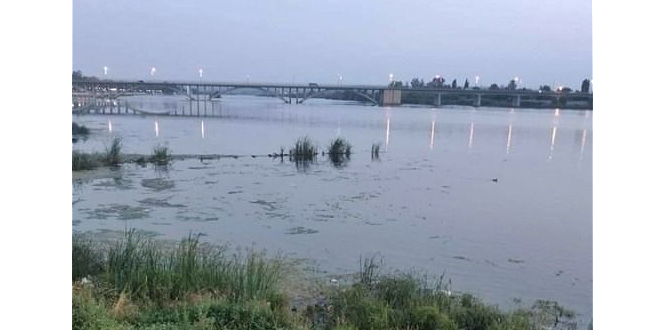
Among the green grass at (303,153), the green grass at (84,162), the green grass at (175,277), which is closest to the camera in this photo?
the green grass at (175,277)

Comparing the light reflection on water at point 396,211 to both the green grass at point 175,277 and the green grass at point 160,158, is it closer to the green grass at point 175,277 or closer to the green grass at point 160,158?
the green grass at point 160,158

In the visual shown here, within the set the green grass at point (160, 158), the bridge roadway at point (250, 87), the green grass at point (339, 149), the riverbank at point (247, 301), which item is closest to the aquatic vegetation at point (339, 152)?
the green grass at point (339, 149)

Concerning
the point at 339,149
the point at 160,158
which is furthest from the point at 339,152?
the point at 160,158

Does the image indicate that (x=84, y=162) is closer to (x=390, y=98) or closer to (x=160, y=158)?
(x=160, y=158)

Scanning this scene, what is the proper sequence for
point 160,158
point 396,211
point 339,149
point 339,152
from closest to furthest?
1. point 396,211
2. point 160,158
3. point 339,152
4. point 339,149

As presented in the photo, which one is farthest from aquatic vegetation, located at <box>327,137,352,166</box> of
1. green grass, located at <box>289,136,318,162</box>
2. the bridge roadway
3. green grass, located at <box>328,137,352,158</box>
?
the bridge roadway

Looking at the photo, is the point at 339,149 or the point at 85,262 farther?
the point at 339,149

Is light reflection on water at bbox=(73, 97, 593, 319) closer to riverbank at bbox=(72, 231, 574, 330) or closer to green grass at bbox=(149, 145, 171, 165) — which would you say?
green grass at bbox=(149, 145, 171, 165)
